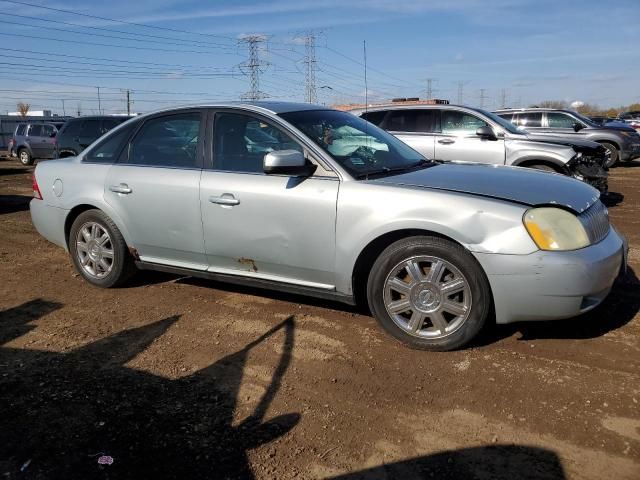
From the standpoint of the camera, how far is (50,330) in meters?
4.33

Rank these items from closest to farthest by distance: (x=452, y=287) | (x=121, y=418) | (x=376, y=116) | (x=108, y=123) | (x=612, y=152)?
(x=121, y=418) → (x=452, y=287) → (x=376, y=116) → (x=108, y=123) → (x=612, y=152)

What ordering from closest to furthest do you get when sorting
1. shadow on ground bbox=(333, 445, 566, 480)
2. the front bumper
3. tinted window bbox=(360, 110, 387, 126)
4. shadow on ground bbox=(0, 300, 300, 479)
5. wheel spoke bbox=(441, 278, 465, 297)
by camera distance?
shadow on ground bbox=(333, 445, 566, 480)
shadow on ground bbox=(0, 300, 300, 479)
the front bumper
wheel spoke bbox=(441, 278, 465, 297)
tinted window bbox=(360, 110, 387, 126)

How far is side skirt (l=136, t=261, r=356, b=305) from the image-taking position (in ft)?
13.6

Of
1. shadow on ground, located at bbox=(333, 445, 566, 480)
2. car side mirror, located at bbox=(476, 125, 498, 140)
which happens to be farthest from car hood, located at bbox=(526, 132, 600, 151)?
shadow on ground, located at bbox=(333, 445, 566, 480)

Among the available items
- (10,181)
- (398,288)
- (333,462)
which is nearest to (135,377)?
(333,462)

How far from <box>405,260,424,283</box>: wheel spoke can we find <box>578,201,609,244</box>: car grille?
1.06 m

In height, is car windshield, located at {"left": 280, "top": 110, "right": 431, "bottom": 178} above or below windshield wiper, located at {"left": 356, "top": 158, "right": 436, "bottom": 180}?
above

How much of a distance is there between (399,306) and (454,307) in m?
0.37

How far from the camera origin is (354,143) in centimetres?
457

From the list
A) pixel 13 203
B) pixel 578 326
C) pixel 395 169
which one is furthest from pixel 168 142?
pixel 13 203

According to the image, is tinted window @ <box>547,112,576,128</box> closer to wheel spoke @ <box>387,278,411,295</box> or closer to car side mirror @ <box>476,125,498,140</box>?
car side mirror @ <box>476,125,498,140</box>

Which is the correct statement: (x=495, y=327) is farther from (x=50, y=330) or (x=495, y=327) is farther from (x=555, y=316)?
(x=50, y=330)

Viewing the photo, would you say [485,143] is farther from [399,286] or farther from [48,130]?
[48,130]

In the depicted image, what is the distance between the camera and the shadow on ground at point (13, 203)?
32.7 feet
